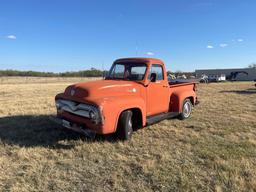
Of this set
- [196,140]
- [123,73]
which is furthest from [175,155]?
[123,73]

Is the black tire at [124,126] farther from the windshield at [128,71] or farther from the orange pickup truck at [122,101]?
the windshield at [128,71]

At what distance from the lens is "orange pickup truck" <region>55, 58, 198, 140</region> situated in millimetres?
5477

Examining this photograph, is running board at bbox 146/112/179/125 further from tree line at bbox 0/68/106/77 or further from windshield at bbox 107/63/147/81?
tree line at bbox 0/68/106/77

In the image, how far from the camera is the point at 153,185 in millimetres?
4020

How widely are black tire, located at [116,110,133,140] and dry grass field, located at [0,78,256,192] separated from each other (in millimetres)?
176

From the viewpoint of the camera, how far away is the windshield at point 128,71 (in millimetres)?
6938

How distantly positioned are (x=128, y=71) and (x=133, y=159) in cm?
285

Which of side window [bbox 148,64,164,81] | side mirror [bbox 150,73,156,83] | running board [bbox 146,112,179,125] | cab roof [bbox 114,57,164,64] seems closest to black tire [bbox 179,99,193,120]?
running board [bbox 146,112,179,125]

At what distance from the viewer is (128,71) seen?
23.6 feet

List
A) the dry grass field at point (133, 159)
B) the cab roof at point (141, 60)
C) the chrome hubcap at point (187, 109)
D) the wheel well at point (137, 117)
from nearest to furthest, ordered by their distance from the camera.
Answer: the dry grass field at point (133, 159) → the wheel well at point (137, 117) → the cab roof at point (141, 60) → the chrome hubcap at point (187, 109)

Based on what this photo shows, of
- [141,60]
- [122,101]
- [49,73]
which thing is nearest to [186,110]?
[141,60]

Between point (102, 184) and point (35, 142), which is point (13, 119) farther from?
point (102, 184)

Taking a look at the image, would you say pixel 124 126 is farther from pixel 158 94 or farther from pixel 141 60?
pixel 141 60

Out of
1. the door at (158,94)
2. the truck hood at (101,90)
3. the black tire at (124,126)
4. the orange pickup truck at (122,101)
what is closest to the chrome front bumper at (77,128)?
the orange pickup truck at (122,101)
